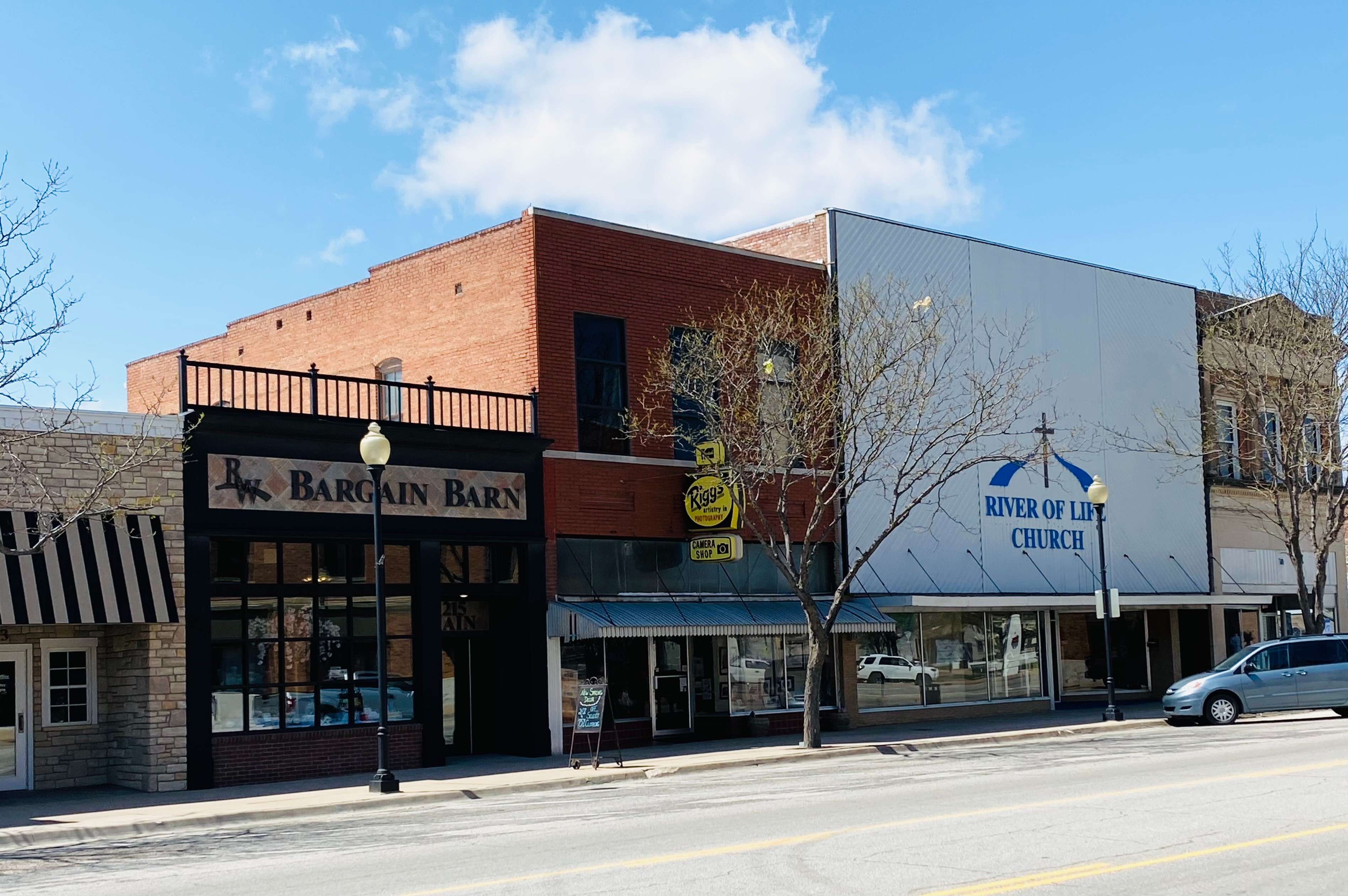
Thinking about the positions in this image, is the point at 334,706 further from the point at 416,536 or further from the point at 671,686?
the point at 671,686

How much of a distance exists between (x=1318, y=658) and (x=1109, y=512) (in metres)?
8.02

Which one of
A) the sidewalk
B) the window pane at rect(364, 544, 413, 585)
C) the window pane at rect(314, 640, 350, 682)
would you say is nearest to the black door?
the sidewalk

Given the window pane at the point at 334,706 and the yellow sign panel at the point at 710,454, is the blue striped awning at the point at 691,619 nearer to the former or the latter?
the yellow sign panel at the point at 710,454

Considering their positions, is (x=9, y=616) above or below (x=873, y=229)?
below

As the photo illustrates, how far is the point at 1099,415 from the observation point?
116ft

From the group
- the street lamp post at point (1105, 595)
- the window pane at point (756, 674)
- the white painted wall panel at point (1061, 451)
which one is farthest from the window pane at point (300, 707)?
the street lamp post at point (1105, 595)

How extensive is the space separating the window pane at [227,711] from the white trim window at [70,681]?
5.97 ft

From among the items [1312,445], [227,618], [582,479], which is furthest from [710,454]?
[1312,445]

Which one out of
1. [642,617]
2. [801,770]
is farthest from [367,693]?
[801,770]

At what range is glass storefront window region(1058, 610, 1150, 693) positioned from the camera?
3528 cm

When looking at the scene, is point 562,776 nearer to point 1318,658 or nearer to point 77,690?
point 77,690

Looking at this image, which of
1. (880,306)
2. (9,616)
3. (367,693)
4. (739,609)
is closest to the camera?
(9,616)

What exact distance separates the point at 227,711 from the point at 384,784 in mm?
3620

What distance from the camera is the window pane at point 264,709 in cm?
2109
